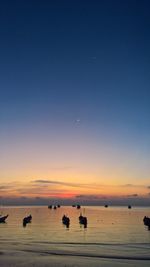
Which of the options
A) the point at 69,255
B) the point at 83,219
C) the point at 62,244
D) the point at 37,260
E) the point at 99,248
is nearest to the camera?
the point at 37,260

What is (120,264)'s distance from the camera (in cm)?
3741

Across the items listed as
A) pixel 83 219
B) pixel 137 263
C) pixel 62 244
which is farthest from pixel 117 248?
pixel 83 219

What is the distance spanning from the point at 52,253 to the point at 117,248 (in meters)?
9.33

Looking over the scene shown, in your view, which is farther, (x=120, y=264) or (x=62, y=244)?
(x=62, y=244)

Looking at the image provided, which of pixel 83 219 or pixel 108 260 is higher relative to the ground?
pixel 83 219

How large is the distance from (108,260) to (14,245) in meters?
16.4

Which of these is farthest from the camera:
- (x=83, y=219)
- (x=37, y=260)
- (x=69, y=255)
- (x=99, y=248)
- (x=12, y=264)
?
(x=83, y=219)

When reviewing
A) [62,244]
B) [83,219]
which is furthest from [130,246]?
[83,219]

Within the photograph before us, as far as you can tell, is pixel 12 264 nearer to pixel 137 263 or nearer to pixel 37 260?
pixel 37 260

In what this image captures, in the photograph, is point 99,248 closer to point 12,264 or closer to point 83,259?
point 83,259

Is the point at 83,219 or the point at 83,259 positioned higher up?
the point at 83,219

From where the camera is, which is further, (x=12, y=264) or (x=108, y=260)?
(x=108, y=260)

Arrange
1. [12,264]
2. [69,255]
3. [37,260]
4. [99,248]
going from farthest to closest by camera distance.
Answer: [99,248] < [69,255] < [37,260] < [12,264]

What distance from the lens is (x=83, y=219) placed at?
91.9 meters
